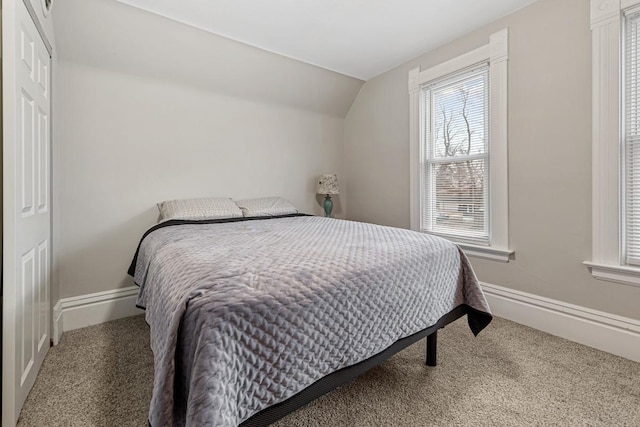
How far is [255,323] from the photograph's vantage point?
854 mm

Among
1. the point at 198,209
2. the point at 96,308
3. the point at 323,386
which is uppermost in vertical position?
the point at 198,209

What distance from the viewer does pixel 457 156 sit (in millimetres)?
2703

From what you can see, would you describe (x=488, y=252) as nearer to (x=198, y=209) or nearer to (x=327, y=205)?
(x=327, y=205)

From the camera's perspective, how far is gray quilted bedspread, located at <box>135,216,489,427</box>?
0.79 m

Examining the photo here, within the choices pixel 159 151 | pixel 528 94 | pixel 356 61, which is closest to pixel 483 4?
pixel 528 94

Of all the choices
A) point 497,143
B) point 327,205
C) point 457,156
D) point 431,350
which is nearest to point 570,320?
point 431,350

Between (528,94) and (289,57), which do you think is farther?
(289,57)

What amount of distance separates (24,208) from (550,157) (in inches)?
126

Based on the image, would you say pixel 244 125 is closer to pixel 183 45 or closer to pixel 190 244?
pixel 183 45

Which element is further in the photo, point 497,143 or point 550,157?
point 497,143

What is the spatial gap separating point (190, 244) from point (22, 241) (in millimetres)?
704

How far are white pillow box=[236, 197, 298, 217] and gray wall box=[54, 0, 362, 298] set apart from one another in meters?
0.23

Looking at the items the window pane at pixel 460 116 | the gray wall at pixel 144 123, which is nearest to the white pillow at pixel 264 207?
the gray wall at pixel 144 123

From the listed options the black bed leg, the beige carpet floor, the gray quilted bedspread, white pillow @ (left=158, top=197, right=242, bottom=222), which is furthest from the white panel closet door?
the black bed leg
